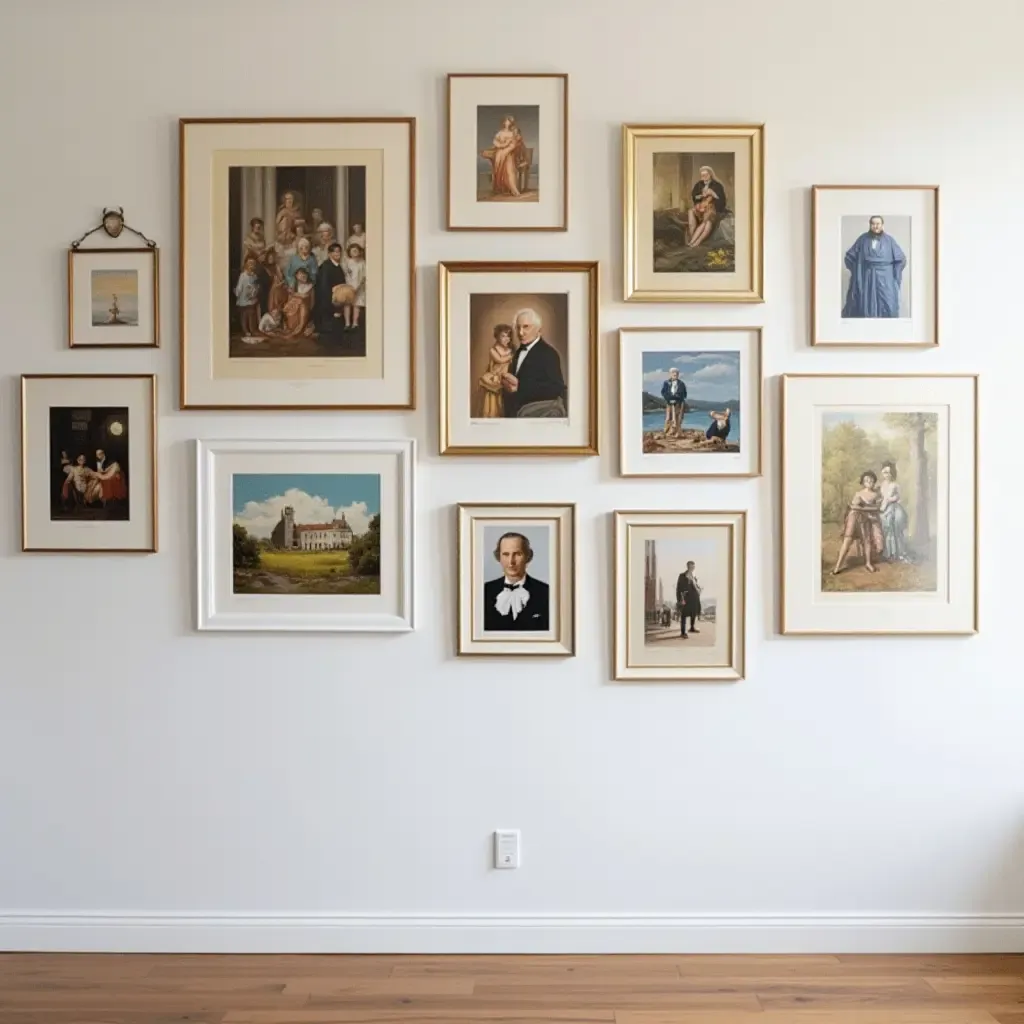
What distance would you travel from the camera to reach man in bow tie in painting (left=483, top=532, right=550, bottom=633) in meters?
2.72

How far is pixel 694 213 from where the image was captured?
2.70m

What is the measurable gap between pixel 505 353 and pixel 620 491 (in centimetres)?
46

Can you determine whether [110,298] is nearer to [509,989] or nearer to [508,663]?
[508,663]

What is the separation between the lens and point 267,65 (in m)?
2.71

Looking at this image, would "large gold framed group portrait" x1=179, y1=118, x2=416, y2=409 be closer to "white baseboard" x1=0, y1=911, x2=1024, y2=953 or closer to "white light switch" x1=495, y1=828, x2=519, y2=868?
"white light switch" x1=495, y1=828, x2=519, y2=868

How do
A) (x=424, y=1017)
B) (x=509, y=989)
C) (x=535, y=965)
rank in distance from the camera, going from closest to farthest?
1. (x=424, y=1017)
2. (x=509, y=989)
3. (x=535, y=965)

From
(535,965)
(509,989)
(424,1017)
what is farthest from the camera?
(535,965)

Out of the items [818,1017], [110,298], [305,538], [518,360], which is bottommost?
[818,1017]

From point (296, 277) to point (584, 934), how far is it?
1861 mm

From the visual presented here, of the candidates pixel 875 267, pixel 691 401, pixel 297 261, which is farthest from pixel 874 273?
pixel 297 261

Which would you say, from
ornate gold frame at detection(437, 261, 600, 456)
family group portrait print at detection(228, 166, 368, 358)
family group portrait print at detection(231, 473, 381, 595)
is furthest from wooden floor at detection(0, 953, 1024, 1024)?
family group portrait print at detection(228, 166, 368, 358)

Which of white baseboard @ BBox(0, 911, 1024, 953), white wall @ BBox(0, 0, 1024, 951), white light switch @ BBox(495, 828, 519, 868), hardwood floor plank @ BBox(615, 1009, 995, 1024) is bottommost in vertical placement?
hardwood floor plank @ BBox(615, 1009, 995, 1024)

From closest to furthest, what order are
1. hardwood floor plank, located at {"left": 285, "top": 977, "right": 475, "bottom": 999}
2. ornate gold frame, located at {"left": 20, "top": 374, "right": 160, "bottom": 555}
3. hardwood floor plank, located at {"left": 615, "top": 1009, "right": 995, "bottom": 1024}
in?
hardwood floor plank, located at {"left": 615, "top": 1009, "right": 995, "bottom": 1024}
hardwood floor plank, located at {"left": 285, "top": 977, "right": 475, "bottom": 999}
ornate gold frame, located at {"left": 20, "top": 374, "right": 160, "bottom": 555}

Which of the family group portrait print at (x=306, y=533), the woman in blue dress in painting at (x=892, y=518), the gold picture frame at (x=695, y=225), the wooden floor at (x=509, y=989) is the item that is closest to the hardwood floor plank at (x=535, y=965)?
the wooden floor at (x=509, y=989)
